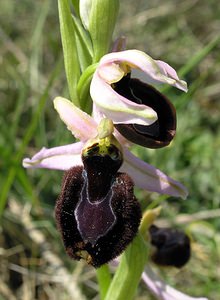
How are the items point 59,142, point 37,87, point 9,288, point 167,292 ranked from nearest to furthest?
point 167,292, point 9,288, point 59,142, point 37,87

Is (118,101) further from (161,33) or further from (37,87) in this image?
(161,33)

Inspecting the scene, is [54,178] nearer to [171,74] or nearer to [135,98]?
[135,98]

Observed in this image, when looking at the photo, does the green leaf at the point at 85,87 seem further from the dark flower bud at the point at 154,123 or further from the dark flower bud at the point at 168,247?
the dark flower bud at the point at 168,247

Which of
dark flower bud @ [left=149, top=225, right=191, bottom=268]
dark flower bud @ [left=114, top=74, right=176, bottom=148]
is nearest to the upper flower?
dark flower bud @ [left=114, top=74, right=176, bottom=148]

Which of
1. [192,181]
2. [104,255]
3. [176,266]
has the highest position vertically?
[104,255]

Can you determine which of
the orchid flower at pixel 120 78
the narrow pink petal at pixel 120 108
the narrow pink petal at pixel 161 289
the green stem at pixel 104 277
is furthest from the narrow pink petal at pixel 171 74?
the narrow pink petal at pixel 161 289

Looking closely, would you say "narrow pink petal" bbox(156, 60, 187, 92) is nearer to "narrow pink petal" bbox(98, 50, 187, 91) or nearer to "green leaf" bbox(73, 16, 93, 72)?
"narrow pink petal" bbox(98, 50, 187, 91)

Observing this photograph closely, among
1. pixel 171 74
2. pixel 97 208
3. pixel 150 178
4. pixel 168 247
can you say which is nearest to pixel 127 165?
pixel 150 178

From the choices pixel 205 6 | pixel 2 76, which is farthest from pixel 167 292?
pixel 205 6
